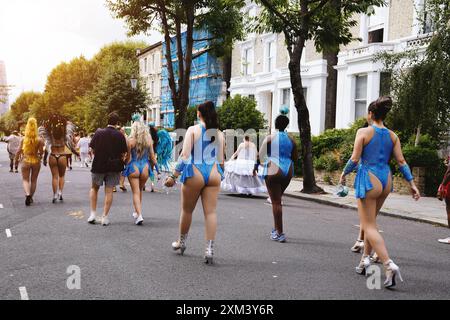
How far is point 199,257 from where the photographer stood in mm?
6480

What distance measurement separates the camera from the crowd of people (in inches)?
220

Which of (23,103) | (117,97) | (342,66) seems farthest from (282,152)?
(23,103)

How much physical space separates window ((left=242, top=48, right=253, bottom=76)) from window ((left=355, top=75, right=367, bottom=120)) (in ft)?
42.0

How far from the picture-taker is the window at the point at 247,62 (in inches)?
1439

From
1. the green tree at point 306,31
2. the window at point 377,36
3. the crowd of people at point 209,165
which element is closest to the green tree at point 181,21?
the window at point 377,36

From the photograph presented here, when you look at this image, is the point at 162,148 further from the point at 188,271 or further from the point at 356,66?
the point at 356,66

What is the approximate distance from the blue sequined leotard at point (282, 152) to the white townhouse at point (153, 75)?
48773 millimetres

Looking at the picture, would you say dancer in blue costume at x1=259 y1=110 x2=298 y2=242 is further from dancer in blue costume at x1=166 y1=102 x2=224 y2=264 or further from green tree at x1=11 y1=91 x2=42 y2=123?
green tree at x1=11 y1=91 x2=42 y2=123

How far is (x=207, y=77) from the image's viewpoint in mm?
44469

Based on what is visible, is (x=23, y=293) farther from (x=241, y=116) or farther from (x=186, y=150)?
(x=241, y=116)

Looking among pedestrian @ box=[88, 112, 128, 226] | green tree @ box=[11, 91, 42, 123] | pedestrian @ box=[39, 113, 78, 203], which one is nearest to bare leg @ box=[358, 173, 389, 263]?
pedestrian @ box=[88, 112, 128, 226]
